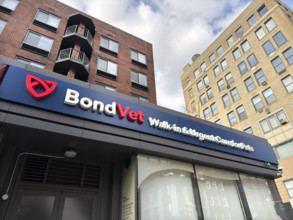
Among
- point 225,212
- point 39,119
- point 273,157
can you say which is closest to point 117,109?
point 39,119

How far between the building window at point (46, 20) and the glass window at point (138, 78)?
7121mm

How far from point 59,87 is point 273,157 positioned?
11432 millimetres

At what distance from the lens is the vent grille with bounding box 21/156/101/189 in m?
6.90

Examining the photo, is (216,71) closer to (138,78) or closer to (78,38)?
(138,78)

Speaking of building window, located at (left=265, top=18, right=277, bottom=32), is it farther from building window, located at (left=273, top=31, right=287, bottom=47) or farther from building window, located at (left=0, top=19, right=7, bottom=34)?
building window, located at (left=0, top=19, right=7, bottom=34)

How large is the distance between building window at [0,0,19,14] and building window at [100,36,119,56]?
680 centimetres

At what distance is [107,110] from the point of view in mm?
→ 6816

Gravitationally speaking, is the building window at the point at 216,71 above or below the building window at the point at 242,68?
above

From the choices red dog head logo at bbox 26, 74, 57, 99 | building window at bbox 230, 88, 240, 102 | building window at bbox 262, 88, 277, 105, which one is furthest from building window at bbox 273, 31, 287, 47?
red dog head logo at bbox 26, 74, 57, 99

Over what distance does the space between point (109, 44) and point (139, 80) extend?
4.46m

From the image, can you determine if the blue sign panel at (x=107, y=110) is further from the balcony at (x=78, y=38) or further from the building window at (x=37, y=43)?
the balcony at (x=78, y=38)

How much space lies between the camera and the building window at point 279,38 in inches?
969

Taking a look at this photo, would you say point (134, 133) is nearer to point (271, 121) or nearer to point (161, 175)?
point (161, 175)

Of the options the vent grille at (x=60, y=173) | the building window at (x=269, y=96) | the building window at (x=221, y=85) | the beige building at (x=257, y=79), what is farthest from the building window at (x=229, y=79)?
the vent grille at (x=60, y=173)
